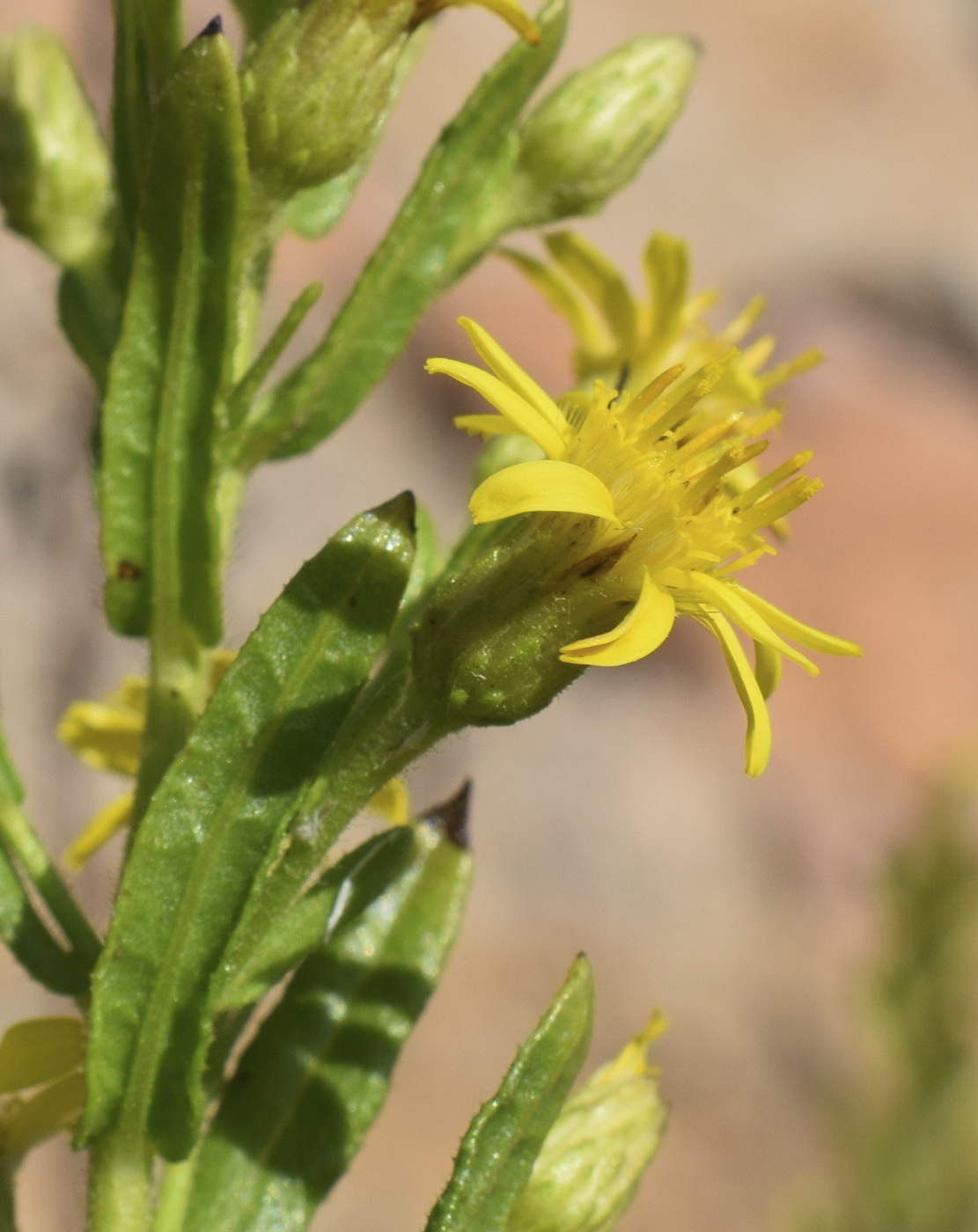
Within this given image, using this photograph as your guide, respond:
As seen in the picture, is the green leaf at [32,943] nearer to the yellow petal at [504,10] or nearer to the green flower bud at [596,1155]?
the green flower bud at [596,1155]

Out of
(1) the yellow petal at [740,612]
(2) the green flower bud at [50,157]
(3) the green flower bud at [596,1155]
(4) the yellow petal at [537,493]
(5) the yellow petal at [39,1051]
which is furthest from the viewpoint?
(2) the green flower bud at [50,157]

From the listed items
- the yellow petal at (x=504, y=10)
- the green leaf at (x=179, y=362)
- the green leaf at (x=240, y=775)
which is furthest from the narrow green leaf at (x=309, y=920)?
the yellow petal at (x=504, y=10)

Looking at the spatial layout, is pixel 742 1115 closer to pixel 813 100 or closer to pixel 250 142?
pixel 250 142

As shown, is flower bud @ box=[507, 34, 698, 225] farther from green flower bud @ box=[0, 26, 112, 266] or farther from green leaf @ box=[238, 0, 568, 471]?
green flower bud @ box=[0, 26, 112, 266]

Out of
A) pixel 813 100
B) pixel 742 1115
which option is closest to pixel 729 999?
pixel 742 1115

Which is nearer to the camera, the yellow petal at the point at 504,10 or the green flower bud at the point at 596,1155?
the yellow petal at the point at 504,10

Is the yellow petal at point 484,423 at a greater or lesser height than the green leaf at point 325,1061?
greater

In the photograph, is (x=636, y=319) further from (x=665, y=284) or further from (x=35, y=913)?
(x=35, y=913)
